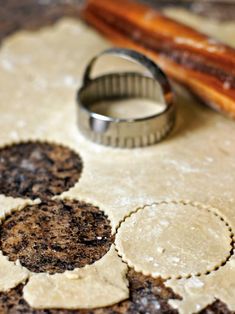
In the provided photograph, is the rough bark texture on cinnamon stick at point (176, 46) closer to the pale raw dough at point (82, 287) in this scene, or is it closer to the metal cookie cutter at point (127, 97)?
the metal cookie cutter at point (127, 97)

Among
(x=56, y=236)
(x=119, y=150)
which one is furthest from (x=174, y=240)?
(x=119, y=150)

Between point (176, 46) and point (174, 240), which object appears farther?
point (176, 46)

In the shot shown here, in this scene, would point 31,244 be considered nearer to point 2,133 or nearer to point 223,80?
→ point 2,133

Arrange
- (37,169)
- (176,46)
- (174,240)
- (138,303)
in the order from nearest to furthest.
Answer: (138,303) < (174,240) < (37,169) < (176,46)

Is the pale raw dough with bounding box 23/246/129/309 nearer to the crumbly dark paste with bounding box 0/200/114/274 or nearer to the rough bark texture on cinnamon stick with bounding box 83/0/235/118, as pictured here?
the crumbly dark paste with bounding box 0/200/114/274

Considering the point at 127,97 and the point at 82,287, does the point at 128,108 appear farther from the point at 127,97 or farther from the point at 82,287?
the point at 82,287

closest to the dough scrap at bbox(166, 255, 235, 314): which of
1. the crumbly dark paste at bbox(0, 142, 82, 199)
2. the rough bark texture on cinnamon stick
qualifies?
the crumbly dark paste at bbox(0, 142, 82, 199)
